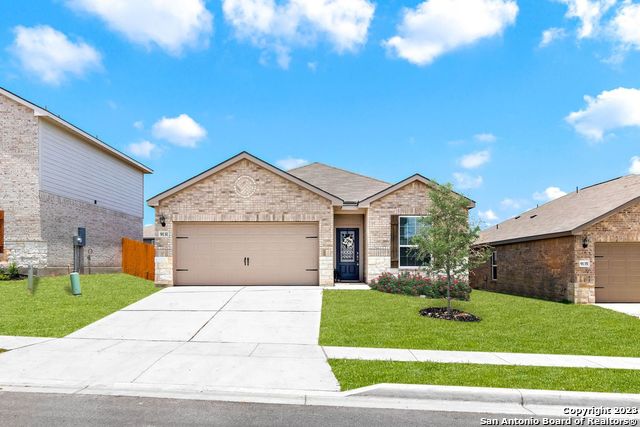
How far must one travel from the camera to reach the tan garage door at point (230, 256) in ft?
58.0

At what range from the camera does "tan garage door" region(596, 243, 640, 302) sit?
663 inches

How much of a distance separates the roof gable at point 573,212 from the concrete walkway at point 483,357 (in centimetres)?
854

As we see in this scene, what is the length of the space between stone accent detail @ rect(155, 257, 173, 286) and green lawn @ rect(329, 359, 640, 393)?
36.4 ft

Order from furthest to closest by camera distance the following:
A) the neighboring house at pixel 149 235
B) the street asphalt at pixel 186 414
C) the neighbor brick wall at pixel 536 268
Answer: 1. the neighboring house at pixel 149 235
2. the neighbor brick wall at pixel 536 268
3. the street asphalt at pixel 186 414

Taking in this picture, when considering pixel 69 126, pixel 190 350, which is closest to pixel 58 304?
pixel 190 350

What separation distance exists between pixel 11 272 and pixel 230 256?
9.52 metres

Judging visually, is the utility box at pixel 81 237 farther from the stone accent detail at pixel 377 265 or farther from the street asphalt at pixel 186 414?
the street asphalt at pixel 186 414

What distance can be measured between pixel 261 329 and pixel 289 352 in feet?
7.69

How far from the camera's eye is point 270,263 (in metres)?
17.7

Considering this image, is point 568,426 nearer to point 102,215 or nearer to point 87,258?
point 87,258

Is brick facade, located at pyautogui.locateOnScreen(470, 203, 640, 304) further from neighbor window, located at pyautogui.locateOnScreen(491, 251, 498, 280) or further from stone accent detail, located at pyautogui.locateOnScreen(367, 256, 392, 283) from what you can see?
stone accent detail, located at pyautogui.locateOnScreen(367, 256, 392, 283)

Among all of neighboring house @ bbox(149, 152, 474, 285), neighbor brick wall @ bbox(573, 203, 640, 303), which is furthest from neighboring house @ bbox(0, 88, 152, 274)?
neighbor brick wall @ bbox(573, 203, 640, 303)

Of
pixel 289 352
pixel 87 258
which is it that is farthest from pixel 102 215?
pixel 289 352

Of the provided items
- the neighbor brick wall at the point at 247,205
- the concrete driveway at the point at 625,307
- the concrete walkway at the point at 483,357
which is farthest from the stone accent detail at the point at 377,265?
the concrete walkway at the point at 483,357
